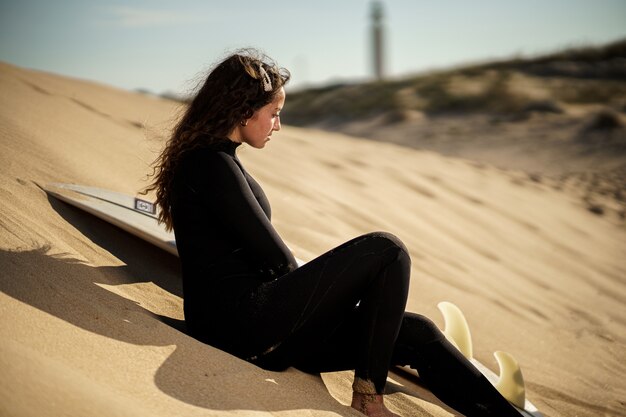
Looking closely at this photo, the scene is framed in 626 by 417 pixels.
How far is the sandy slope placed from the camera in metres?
1.78

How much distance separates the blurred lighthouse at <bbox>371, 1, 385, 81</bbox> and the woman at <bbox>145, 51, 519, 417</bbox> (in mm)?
48124

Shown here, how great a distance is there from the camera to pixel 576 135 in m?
14.9

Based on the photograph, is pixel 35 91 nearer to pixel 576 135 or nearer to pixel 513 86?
pixel 576 135

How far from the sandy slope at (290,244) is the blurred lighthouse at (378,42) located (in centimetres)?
4269

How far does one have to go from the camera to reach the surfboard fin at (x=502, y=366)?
2494mm

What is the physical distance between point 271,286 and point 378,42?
50628 mm

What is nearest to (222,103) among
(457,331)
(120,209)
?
(120,209)

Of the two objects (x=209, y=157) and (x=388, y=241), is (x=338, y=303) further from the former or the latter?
(x=209, y=157)

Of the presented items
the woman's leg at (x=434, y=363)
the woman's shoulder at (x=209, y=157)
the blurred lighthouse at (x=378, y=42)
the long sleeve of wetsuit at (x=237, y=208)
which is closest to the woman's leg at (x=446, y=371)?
the woman's leg at (x=434, y=363)

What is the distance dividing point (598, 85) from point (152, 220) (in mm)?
18842

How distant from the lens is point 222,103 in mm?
2223

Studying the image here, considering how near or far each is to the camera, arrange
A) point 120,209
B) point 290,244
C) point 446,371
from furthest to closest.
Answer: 1. point 290,244
2. point 120,209
3. point 446,371

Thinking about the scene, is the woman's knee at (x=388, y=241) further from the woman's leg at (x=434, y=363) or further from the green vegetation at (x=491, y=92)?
the green vegetation at (x=491, y=92)

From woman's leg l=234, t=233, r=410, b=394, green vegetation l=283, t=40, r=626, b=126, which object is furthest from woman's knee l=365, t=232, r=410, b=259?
green vegetation l=283, t=40, r=626, b=126
